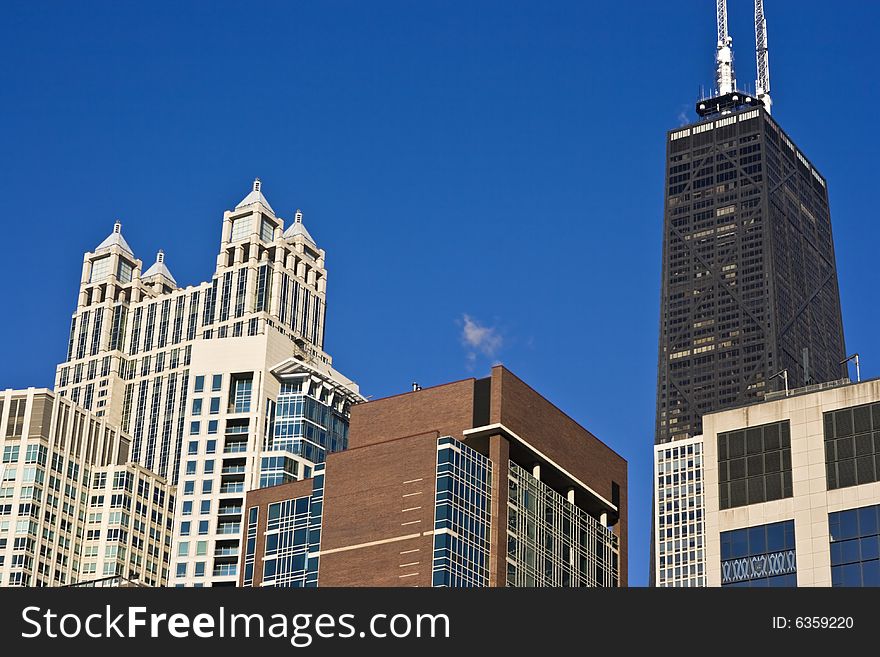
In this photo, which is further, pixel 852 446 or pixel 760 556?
pixel 852 446

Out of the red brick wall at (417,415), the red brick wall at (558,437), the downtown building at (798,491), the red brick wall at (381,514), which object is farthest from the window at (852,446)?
the red brick wall at (417,415)

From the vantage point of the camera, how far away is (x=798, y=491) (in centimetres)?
10806

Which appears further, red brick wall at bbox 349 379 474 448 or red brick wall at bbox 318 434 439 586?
red brick wall at bbox 349 379 474 448

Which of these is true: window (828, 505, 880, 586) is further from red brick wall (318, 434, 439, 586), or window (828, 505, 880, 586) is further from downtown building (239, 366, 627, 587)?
red brick wall (318, 434, 439, 586)

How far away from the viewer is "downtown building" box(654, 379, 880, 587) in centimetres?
10506

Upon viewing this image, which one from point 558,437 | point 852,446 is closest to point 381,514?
point 558,437

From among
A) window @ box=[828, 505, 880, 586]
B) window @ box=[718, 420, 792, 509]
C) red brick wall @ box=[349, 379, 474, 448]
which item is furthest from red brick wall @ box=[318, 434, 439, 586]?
window @ box=[828, 505, 880, 586]

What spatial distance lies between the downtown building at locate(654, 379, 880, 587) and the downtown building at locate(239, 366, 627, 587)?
5239cm

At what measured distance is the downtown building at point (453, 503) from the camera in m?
166

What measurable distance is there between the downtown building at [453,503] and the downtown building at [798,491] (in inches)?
2062

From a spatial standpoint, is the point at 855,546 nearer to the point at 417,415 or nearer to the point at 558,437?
the point at 417,415

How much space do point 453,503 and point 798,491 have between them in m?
62.6

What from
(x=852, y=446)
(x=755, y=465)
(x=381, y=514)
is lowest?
(x=755, y=465)
